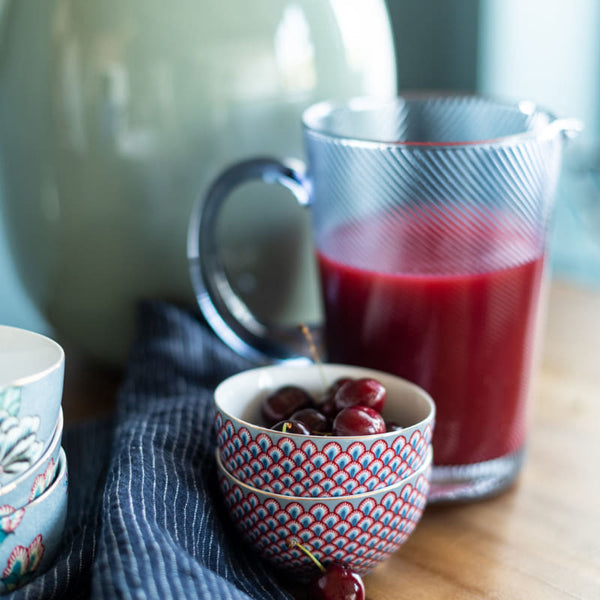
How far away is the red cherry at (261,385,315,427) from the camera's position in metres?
0.55

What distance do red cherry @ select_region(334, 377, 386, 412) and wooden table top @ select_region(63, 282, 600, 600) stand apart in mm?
109

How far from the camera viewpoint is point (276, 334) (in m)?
0.78

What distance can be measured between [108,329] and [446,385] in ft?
→ 1.05

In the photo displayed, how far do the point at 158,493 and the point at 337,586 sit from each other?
0.12 metres

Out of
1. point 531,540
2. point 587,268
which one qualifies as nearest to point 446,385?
point 531,540

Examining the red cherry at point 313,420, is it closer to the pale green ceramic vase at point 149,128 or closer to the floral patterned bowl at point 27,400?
the floral patterned bowl at point 27,400

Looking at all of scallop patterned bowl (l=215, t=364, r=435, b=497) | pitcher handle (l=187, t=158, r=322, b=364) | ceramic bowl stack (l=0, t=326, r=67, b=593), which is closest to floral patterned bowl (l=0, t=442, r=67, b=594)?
ceramic bowl stack (l=0, t=326, r=67, b=593)

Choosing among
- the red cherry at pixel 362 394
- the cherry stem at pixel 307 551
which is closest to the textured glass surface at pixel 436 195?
the red cherry at pixel 362 394

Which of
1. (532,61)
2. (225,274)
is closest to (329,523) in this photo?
(225,274)

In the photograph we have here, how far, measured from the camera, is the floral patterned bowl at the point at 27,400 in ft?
1.38

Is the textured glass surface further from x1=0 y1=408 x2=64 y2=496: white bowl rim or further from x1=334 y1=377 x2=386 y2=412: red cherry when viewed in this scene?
x1=0 y1=408 x2=64 y2=496: white bowl rim

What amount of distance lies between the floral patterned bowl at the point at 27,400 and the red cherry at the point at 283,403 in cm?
15

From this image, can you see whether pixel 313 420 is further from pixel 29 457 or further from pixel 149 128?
pixel 149 128

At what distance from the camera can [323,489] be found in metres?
0.49
